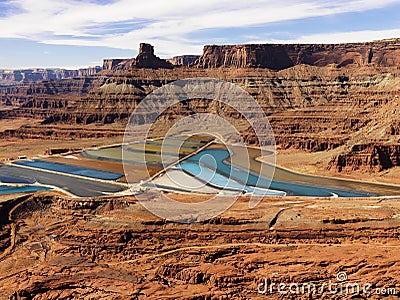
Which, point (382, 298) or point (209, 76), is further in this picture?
point (209, 76)

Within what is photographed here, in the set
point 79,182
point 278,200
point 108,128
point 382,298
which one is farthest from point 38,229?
point 108,128

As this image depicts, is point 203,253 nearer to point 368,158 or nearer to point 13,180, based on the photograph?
point 13,180

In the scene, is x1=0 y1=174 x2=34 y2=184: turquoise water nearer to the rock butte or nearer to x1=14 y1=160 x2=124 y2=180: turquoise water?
x1=14 y1=160 x2=124 y2=180: turquoise water

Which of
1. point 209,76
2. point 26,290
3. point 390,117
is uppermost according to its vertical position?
point 209,76

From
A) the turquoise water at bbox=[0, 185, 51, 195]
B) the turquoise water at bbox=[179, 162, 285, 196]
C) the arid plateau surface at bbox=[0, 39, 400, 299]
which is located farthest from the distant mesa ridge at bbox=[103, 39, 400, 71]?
the turquoise water at bbox=[0, 185, 51, 195]

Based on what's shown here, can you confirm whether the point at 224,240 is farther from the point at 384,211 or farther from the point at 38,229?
the point at 38,229

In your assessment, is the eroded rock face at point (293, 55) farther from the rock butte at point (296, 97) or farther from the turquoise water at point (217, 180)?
the turquoise water at point (217, 180)

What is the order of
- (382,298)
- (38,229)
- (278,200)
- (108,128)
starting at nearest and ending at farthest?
1. (382,298)
2. (38,229)
3. (278,200)
4. (108,128)
